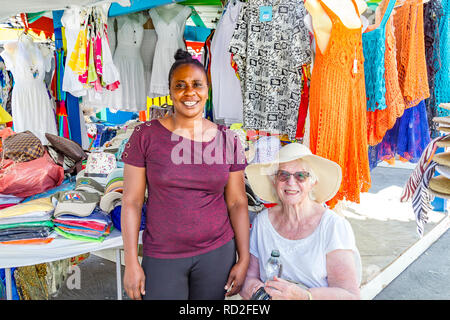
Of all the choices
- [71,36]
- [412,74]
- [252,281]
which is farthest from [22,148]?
[412,74]

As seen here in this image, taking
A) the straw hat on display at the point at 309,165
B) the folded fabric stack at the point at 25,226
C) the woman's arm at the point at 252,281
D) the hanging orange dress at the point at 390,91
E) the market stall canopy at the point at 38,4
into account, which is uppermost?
the market stall canopy at the point at 38,4

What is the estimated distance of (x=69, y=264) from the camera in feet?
10.00

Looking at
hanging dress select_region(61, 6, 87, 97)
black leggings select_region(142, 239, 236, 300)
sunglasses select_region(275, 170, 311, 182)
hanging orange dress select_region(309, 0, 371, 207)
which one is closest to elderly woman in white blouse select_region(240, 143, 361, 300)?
sunglasses select_region(275, 170, 311, 182)

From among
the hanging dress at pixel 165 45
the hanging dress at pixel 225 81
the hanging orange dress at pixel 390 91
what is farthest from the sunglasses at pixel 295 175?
the hanging dress at pixel 165 45

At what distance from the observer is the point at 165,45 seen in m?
4.31

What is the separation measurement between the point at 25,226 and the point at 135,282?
87 cm

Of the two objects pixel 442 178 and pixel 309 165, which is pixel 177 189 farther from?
pixel 442 178

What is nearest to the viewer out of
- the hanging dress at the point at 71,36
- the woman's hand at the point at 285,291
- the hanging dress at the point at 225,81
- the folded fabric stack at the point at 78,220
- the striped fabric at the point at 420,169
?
the striped fabric at the point at 420,169

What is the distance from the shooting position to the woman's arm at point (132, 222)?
158cm

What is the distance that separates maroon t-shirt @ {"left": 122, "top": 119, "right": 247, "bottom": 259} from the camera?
1.57 m

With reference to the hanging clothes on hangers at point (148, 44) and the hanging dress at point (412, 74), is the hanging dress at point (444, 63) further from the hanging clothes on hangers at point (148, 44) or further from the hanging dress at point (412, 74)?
the hanging clothes on hangers at point (148, 44)

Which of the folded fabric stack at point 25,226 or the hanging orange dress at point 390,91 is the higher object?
the hanging orange dress at point 390,91

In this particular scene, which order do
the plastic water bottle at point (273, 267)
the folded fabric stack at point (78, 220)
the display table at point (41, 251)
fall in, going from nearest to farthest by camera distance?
1. the plastic water bottle at point (273, 267)
2. the display table at point (41, 251)
3. the folded fabric stack at point (78, 220)

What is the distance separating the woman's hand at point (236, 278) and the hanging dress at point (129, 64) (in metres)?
3.33
